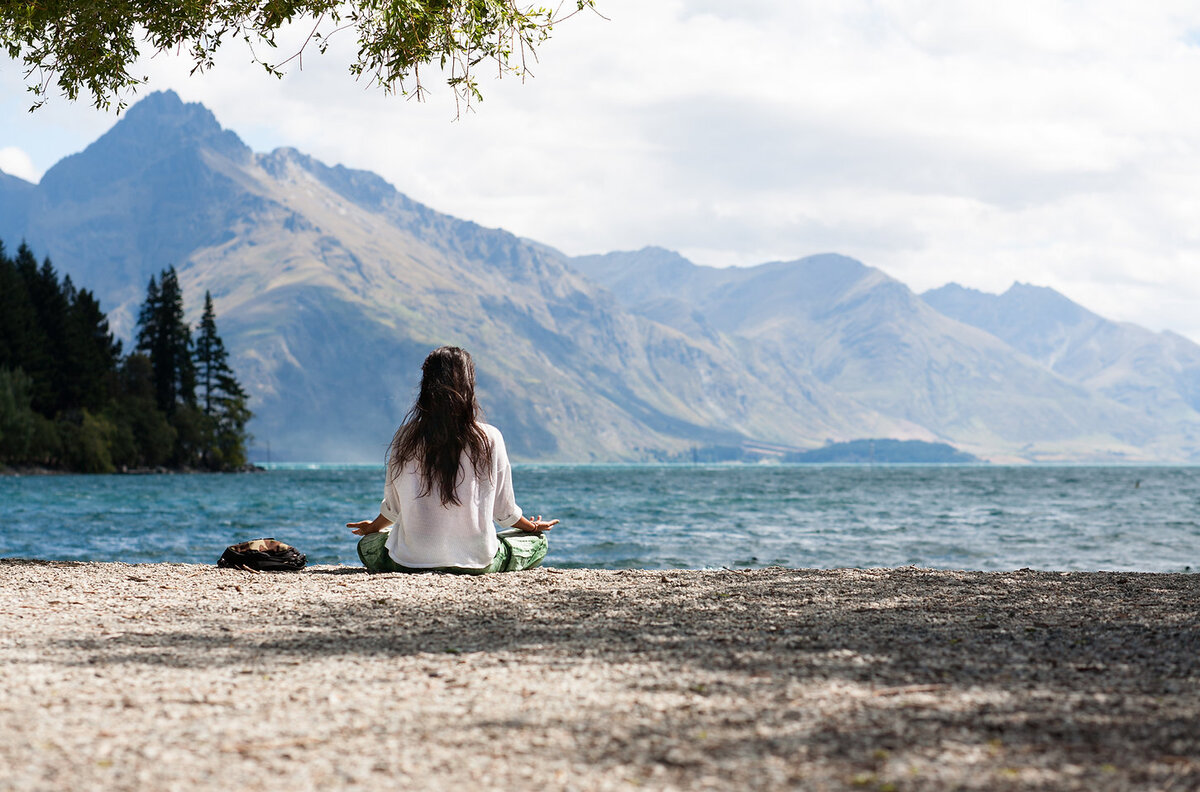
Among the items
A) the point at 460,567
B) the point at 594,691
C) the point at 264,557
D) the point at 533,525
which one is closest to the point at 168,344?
the point at 264,557

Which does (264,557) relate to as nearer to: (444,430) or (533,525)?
(533,525)

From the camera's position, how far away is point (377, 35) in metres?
12.9

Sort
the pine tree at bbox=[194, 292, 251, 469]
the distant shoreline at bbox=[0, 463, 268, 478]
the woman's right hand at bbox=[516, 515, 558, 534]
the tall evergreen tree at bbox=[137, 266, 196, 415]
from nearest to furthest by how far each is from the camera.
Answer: the woman's right hand at bbox=[516, 515, 558, 534] → the distant shoreline at bbox=[0, 463, 268, 478] → the tall evergreen tree at bbox=[137, 266, 196, 415] → the pine tree at bbox=[194, 292, 251, 469]

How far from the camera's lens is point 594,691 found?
5.91 metres

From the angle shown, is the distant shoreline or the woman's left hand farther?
the distant shoreline

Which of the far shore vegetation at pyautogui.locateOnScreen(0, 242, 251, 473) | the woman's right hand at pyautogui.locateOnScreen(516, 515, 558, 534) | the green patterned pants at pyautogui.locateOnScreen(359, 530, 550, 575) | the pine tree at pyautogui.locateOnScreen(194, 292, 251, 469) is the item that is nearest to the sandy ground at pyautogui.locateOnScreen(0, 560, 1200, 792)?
the green patterned pants at pyautogui.locateOnScreen(359, 530, 550, 575)

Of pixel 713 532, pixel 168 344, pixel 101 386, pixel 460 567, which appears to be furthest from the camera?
pixel 168 344

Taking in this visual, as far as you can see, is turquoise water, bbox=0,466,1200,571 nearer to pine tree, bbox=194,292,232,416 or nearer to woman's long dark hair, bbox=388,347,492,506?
woman's long dark hair, bbox=388,347,492,506

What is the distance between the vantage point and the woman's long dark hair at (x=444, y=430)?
428 inches

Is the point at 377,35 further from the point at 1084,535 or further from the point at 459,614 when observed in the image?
the point at 1084,535

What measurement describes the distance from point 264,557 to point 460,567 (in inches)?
115

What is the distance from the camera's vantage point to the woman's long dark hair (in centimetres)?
1088

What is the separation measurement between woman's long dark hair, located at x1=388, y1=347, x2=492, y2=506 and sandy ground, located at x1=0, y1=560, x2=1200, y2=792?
131 centimetres

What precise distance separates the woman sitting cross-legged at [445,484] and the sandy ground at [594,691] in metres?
1.21
